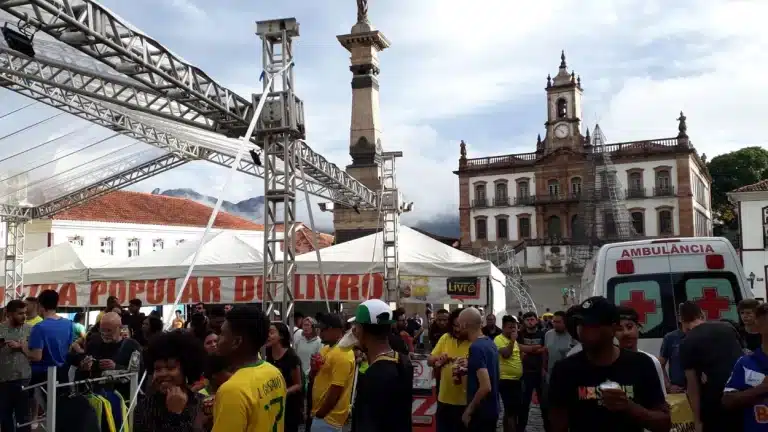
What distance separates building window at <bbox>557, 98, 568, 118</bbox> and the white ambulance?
6039 cm

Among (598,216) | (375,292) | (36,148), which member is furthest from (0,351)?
(598,216)

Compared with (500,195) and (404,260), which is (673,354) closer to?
(404,260)

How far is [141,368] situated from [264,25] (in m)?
6.78

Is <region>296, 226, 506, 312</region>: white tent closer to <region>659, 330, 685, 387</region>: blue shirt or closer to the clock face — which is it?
<region>659, 330, 685, 387</region>: blue shirt

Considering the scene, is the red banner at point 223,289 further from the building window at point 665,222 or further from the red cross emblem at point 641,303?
the building window at point 665,222

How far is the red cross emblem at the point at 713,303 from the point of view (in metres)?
7.79

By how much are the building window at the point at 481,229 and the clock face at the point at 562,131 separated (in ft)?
33.5

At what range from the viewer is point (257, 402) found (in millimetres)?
3082

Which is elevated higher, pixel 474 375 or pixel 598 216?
pixel 598 216

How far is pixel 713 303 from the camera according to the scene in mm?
7812

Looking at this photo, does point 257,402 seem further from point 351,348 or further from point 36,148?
point 36,148

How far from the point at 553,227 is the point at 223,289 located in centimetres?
5274

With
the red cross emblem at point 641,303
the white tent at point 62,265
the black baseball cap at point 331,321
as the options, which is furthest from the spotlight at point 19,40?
the red cross emblem at point 641,303

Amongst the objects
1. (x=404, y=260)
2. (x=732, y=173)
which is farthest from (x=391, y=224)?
(x=732, y=173)
